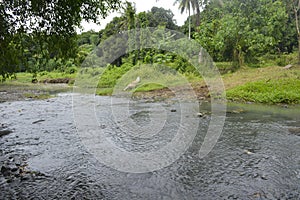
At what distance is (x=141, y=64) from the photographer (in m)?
25.8

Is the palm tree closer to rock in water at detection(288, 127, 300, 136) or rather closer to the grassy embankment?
the grassy embankment

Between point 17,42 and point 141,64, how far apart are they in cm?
2082

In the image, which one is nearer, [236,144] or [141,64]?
[236,144]

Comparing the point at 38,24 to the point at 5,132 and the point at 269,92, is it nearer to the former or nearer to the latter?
the point at 5,132

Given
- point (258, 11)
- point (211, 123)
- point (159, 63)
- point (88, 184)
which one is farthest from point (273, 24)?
point (88, 184)

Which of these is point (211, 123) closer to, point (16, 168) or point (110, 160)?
point (110, 160)

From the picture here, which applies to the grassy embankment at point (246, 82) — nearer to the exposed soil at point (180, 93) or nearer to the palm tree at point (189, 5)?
the exposed soil at point (180, 93)

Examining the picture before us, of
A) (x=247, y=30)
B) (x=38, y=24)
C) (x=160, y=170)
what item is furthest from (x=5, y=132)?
(x=247, y=30)

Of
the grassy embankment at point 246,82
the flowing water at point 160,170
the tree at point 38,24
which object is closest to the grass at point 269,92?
the grassy embankment at point 246,82

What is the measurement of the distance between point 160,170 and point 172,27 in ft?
130

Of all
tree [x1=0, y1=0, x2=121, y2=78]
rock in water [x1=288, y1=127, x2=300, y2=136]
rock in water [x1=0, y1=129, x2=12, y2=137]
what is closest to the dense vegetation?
tree [x1=0, y1=0, x2=121, y2=78]

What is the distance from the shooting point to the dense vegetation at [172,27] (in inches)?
204

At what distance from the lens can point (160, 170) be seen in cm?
488

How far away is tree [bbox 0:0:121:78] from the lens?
491cm
